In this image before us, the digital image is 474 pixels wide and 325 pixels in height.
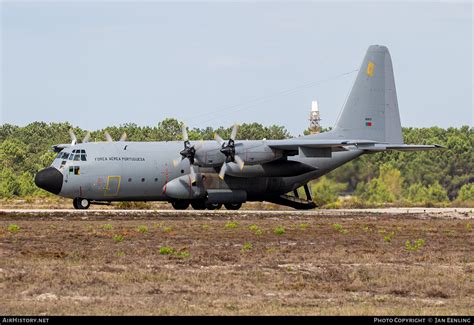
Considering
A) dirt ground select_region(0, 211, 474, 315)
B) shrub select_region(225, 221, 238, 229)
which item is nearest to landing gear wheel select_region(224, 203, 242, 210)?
dirt ground select_region(0, 211, 474, 315)

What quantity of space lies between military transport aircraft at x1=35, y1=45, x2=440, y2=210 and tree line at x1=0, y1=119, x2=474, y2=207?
7.92m

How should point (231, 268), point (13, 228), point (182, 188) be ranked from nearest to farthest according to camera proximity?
1. point (231, 268)
2. point (13, 228)
3. point (182, 188)

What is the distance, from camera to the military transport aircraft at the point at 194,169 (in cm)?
5119

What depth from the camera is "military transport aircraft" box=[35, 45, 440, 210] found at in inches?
2015

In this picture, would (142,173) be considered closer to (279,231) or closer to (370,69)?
(279,231)

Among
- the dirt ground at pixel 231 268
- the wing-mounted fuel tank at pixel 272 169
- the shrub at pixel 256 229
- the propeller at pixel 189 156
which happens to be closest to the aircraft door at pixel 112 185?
the propeller at pixel 189 156

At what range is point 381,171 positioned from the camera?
66375 mm

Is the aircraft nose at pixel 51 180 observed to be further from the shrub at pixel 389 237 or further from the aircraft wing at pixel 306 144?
the shrub at pixel 389 237

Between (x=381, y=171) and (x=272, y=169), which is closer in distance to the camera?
(x=272, y=169)

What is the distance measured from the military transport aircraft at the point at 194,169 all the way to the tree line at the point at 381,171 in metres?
7.92

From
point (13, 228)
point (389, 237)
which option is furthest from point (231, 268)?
point (13, 228)

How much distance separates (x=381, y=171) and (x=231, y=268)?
40025 mm

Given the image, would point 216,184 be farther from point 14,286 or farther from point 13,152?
point 13,152
